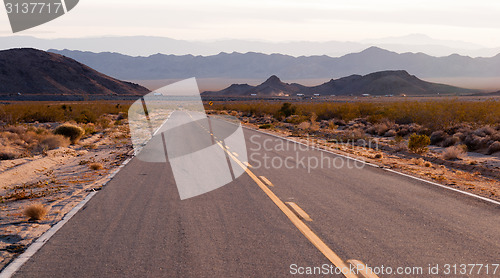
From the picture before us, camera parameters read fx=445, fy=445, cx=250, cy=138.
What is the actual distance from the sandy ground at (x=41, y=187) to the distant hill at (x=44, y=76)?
426 ft

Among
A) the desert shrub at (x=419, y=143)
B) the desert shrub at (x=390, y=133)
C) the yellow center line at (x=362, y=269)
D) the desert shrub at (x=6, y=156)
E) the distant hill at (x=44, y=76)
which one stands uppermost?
the distant hill at (x=44, y=76)

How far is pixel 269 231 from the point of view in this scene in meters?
6.69

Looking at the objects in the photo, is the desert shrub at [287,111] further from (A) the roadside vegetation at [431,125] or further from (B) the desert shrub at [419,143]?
(B) the desert shrub at [419,143]

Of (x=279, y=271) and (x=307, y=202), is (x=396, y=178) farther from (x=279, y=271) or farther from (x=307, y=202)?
(x=279, y=271)

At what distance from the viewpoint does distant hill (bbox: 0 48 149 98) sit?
140 meters

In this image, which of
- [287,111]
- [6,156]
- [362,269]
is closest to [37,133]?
[6,156]

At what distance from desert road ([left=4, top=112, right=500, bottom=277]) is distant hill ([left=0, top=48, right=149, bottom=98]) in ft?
460

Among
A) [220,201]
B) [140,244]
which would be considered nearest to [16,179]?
[220,201]

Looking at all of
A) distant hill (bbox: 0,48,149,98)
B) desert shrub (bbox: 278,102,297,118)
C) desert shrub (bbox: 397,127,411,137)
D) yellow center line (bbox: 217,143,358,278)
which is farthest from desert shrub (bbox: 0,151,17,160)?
distant hill (bbox: 0,48,149,98)

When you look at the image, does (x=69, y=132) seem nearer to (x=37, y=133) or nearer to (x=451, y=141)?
(x=37, y=133)

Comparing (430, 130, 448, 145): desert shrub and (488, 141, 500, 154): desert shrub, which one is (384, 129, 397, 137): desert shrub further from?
(488, 141, 500, 154): desert shrub

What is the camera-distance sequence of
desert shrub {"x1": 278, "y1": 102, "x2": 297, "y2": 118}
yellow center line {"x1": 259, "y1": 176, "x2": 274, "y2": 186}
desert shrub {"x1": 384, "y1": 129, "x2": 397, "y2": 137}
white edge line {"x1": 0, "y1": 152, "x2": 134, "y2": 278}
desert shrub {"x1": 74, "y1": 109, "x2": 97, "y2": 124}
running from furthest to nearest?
desert shrub {"x1": 278, "y1": 102, "x2": 297, "y2": 118} → desert shrub {"x1": 74, "y1": 109, "x2": 97, "y2": 124} → desert shrub {"x1": 384, "y1": 129, "x2": 397, "y2": 137} → yellow center line {"x1": 259, "y1": 176, "x2": 274, "y2": 186} → white edge line {"x1": 0, "y1": 152, "x2": 134, "y2": 278}

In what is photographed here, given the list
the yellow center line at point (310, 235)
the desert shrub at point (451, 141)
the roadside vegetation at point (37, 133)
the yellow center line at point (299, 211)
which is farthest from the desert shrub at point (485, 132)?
the roadside vegetation at point (37, 133)

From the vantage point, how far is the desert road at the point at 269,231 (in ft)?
17.5
